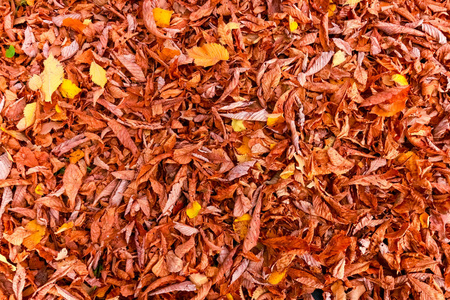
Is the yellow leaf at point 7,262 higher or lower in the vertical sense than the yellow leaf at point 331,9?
lower

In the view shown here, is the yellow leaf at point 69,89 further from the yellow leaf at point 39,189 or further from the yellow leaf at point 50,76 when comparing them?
the yellow leaf at point 39,189

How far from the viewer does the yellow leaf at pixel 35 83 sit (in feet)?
3.18

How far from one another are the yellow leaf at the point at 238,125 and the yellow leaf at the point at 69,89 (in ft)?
1.39

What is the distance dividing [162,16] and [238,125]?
0.36 metres

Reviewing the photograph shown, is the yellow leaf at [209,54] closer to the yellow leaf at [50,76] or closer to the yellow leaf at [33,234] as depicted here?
the yellow leaf at [50,76]

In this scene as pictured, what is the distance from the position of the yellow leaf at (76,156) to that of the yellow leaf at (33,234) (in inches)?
7.2

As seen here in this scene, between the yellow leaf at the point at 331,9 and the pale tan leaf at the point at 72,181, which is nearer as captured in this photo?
the pale tan leaf at the point at 72,181

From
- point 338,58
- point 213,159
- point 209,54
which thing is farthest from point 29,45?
point 338,58

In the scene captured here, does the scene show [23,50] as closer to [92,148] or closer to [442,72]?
→ [92,148]

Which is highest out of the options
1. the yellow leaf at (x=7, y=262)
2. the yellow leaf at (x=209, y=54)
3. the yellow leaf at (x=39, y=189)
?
the yellow leaf at (x=209, y=54)

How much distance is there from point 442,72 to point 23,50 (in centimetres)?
120

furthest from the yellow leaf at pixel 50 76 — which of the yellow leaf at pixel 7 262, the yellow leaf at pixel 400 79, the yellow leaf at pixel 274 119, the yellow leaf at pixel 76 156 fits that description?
the yellow leaf at pixel 400 79

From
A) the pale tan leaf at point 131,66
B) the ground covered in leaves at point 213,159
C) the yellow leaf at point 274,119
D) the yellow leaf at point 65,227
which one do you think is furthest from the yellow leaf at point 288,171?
the yellow leaf at point 65,227

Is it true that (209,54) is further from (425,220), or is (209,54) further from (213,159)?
(425,220)
